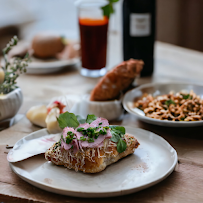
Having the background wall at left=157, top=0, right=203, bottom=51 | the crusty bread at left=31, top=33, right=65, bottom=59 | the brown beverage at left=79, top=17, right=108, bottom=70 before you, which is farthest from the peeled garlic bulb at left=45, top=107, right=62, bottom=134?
the background wall at left=157, top=0, right=203, bottom=51

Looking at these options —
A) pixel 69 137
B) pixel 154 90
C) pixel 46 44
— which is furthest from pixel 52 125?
pixel 46 44

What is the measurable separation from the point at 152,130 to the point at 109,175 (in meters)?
0.33

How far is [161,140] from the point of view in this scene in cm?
86

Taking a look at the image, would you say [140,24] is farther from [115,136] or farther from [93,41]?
[115,136]

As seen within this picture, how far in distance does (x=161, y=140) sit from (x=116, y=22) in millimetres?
2027

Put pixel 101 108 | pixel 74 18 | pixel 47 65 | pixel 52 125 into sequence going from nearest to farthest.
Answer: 1. pixel 52 125
2. pixel 101 108
3. pixel 47 65
4. pixel 74 18

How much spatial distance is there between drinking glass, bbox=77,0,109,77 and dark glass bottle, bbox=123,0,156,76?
111mm

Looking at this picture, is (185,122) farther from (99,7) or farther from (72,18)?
(72,18)

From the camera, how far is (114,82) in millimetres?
1135

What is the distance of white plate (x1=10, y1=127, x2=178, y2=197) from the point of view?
0.66 metres

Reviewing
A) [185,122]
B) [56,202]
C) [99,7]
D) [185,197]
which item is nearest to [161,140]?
[185,122]

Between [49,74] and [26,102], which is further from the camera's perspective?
[49,74]

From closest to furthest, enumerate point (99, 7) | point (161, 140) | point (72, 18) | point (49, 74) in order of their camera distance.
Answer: point (161, 140) → point (99, 7) → point (49, 74) → point (72, 18)

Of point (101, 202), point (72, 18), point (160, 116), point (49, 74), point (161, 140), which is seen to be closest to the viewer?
point (101, 202)
